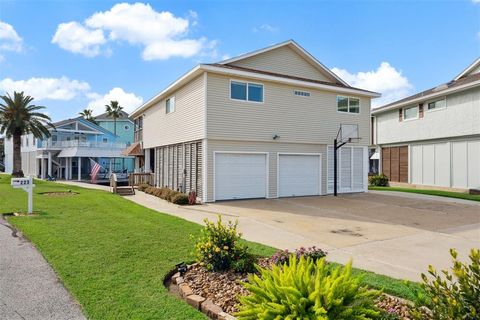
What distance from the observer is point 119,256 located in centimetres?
585

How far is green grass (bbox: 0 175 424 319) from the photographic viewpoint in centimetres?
395

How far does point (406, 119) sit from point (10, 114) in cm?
3398

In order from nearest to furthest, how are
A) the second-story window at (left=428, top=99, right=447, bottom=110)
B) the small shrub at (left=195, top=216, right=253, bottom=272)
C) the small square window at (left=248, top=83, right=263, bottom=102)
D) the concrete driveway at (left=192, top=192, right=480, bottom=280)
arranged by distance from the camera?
the small shrub at (left=195, top=216, right=253, bottom=272)
the concrete driveway at (left=192, top=192, right=480, bottom=280)
the small square window at (left=248, top=83, right=263, bottom=102)
the second-story window at (left=428, top=99, right=447, bottom=110)

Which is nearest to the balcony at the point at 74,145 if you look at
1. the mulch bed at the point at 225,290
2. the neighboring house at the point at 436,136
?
the neighboring house at the point at 436,136

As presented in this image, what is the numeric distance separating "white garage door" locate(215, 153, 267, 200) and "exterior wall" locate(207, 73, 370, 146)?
94cm

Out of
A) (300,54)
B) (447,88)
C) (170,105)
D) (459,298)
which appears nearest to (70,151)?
(170,105)

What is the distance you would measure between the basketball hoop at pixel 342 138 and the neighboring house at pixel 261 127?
0.25m

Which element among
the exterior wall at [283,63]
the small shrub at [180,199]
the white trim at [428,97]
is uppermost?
the exterior wall at [283,63]

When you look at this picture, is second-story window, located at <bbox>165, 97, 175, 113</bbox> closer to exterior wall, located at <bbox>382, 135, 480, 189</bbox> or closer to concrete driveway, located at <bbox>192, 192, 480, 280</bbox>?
concrete driveway, located at <bbox>192, 192, 480, 280</bbox>

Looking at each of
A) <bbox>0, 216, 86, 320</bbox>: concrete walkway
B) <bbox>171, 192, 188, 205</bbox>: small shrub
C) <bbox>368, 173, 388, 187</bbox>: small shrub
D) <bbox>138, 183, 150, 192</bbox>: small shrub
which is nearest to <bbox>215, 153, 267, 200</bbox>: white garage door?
<bbox>171, 192, 188, 205</bbox>: small shrub

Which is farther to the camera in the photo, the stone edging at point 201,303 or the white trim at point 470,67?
the white trim at point 470,67

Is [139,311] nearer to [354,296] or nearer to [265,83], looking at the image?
[354,296]

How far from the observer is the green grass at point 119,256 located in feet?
13.0

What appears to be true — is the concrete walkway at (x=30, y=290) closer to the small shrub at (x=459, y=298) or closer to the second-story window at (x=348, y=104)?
the small shrub at (x=459, y=298)
